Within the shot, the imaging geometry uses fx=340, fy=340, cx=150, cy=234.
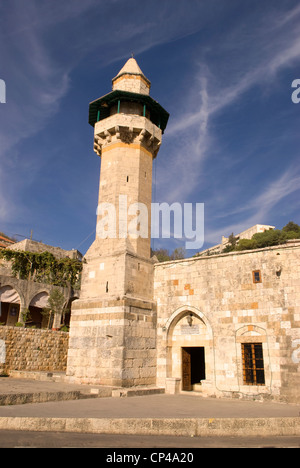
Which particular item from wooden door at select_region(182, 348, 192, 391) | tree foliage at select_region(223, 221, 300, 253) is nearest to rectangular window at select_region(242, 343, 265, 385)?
wooden door at select_region(182, 348, 192, 391)

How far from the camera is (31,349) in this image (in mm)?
16547

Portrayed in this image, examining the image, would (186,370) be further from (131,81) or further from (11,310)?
(11,310)

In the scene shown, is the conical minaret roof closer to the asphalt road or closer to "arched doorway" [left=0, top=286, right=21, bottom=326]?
the asphalt road

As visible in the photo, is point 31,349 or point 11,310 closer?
point 31,349

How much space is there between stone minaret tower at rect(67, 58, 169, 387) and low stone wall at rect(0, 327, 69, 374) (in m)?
4.50

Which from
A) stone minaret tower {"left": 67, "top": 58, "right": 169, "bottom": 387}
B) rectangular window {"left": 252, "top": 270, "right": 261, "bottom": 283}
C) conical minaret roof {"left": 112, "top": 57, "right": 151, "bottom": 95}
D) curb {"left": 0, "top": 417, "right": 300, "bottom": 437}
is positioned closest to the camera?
curb {"left": 0, "top": 417, "right": 300, "bottom": 437}

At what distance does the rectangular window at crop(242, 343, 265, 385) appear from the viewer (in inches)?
430

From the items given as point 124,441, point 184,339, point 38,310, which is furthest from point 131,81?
point 38,310

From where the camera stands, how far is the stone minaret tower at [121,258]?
11.9 metres

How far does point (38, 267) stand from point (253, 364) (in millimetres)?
20525

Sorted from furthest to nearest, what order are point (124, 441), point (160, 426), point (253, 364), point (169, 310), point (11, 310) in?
point (11, 310) < point (169, 310) < point (253, 364) < point (160, 426) < point (124, 441)

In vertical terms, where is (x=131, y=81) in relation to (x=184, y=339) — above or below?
above

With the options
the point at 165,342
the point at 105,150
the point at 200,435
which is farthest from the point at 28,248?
the point at 200,435
